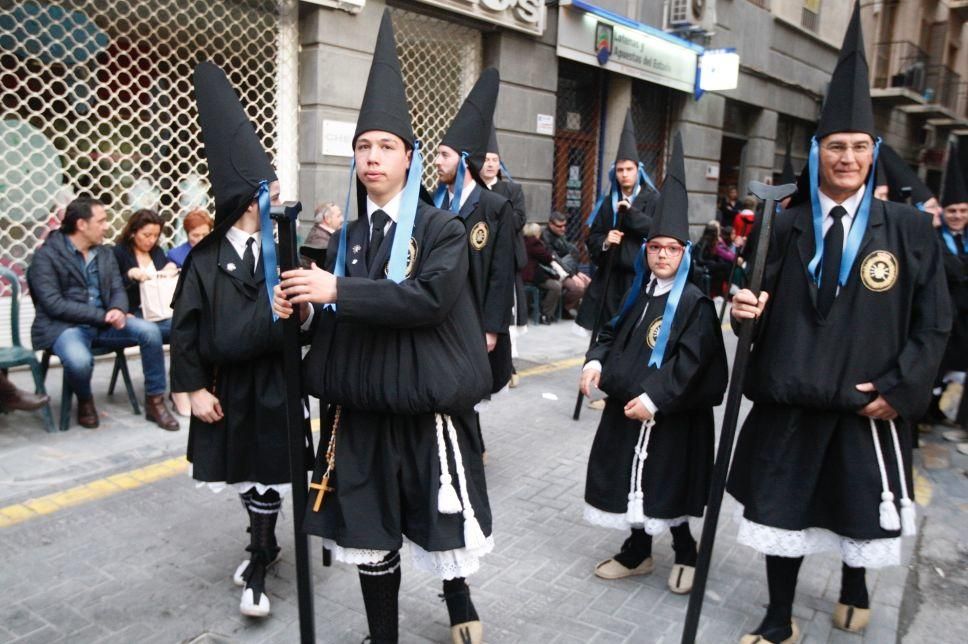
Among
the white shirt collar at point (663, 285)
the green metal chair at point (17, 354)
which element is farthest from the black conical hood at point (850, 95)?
the green metal chair at point (17, 354)

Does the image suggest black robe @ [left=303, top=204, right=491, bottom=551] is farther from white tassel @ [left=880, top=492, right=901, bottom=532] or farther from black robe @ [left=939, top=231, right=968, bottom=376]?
black robe @ [left=939, top=231, right=968, bottom=376]

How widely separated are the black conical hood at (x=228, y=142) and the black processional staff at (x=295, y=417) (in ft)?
2.47

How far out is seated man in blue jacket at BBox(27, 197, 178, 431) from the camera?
5664 millimetres

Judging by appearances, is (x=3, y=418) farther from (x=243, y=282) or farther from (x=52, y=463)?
(x=243, y=282)

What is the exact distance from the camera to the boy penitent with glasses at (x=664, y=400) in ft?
11.5

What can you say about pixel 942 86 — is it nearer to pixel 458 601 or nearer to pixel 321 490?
pixel 458 601

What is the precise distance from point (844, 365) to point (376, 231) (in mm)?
1853

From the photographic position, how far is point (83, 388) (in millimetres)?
5688

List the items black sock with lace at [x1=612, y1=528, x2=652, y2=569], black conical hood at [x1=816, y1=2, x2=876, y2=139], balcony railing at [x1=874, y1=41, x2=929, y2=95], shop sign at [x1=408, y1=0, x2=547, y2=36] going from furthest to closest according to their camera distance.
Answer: balcony railing at [x1=874, y1=41, x2=929, y2=95], shop sign at [x1=408, y1=0, x2=547, y2=36], black sock with lace at [x1=612, y1=528, x2=652, y2=569], black conical hood at [x1=816, y1=2, x2=876, y2=139]

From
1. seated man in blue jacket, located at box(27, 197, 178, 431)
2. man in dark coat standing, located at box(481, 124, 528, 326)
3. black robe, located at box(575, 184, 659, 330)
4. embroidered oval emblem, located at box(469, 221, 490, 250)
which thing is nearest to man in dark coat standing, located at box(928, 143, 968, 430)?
black robe, located at box(575, 184, 659, 330)

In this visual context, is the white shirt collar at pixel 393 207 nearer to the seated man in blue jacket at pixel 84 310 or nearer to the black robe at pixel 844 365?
the black robe at pixel 844 365

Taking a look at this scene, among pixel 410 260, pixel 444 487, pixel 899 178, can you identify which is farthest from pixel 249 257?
pixel 899 178

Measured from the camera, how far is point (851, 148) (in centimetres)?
300

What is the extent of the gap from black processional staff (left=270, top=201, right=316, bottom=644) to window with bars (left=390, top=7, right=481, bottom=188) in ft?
27.0
